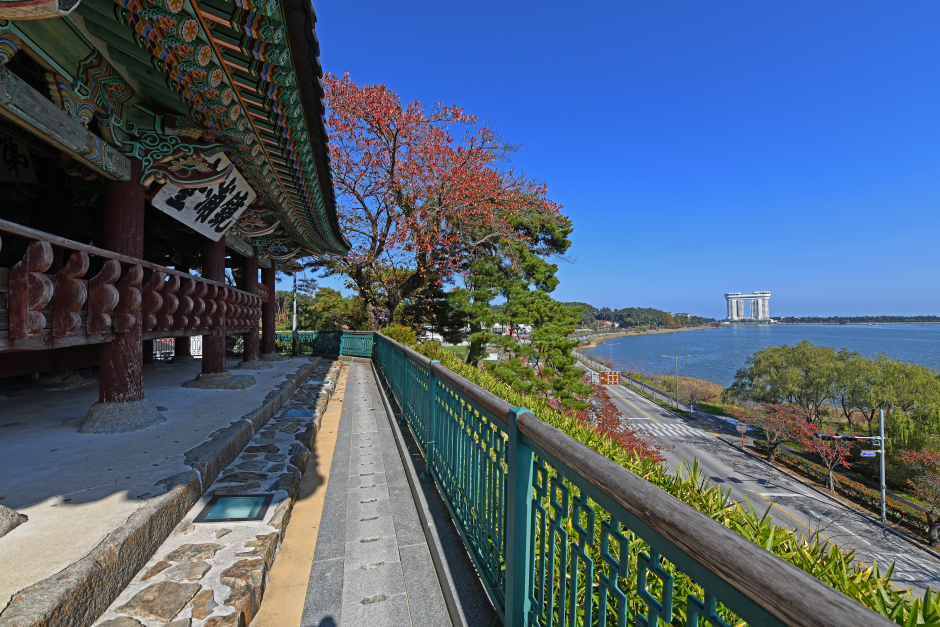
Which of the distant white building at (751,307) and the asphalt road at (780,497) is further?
the distant white building at (751,307)

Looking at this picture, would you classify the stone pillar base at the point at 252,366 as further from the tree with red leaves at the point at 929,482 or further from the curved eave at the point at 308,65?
the tree with red leaves at the point at 929,482

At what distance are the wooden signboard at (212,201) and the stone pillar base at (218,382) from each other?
2182 mm

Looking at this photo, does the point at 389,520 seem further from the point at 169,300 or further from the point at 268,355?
the point at 268,355

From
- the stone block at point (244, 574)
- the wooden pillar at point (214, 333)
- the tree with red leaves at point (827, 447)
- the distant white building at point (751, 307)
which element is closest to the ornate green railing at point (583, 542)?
the stone block at point (244, 574)

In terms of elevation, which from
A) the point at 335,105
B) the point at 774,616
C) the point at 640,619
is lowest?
the point at 640,619

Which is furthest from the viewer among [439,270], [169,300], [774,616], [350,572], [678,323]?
[678,323]

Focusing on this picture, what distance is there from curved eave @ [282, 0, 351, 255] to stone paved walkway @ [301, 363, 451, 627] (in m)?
3.43

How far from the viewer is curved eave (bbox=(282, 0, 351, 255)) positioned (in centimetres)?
264

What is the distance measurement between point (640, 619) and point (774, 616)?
0.42 meters

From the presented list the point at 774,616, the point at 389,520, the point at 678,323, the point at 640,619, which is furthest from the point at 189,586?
the point at 678,323

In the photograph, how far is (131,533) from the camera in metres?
2.16

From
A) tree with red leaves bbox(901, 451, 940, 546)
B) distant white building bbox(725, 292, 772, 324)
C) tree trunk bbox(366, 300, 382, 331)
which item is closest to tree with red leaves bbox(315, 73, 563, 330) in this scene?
tree trunk bbox(366, 300, 382, 331)

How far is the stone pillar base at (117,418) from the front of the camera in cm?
385

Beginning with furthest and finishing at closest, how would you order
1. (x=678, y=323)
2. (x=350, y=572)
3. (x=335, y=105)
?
(x=678, y=323) < (x=335, y=105) < (x=350, y=572)
